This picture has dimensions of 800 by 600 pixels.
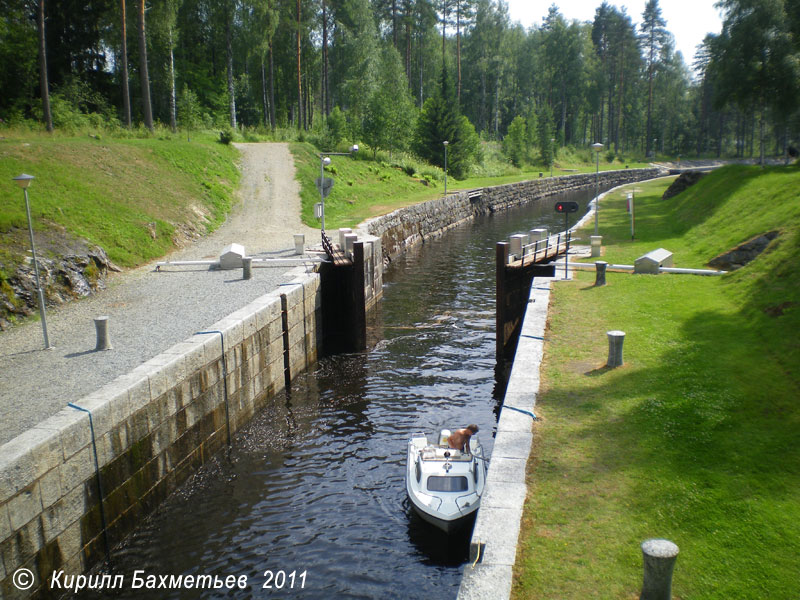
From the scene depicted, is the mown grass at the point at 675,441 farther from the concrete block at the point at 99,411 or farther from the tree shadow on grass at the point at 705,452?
the concrete block at the point at 99,411

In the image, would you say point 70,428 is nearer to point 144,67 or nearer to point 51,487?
point 51,487

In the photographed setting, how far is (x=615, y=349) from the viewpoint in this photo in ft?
42.9

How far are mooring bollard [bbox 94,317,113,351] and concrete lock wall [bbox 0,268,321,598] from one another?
165cm

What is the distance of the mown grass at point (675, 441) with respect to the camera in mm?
7277

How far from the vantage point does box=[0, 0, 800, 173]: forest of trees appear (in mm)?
39781

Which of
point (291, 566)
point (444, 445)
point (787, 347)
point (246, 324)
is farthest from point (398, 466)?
point (787, 347)

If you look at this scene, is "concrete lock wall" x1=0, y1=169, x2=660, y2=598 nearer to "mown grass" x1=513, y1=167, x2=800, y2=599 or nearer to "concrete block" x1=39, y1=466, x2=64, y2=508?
"concrete block" x1=39, y1=466, x2=64, y2=508

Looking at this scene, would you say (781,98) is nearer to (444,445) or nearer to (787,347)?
(787,347)

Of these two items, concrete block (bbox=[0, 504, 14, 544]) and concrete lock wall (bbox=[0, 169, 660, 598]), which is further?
concrete lock wall (bbox=[0, 169, 660, 598])

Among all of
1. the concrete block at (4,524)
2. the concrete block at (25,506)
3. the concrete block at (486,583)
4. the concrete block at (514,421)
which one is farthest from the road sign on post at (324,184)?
the concrete block at (486,583)

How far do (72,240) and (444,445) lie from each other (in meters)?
13.3

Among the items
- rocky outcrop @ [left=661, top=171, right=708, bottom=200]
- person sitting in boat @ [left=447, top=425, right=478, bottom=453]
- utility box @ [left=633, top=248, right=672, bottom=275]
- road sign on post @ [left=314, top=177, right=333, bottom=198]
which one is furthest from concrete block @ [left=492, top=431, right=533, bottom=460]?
rocky outcrop @ [left=661, top=171, right=708, bottom=200]

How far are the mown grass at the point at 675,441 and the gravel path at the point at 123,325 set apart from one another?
772 cm

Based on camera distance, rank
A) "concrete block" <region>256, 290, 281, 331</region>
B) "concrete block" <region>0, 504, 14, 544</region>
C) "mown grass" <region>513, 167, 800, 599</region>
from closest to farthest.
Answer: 1. "mown grass" <region>513, 167, 800, 599</region>
2. "concrete block" <region>0, 504, 14, 544</region>
3. "concrete block" <region>256, 290, 281, 331</region>
